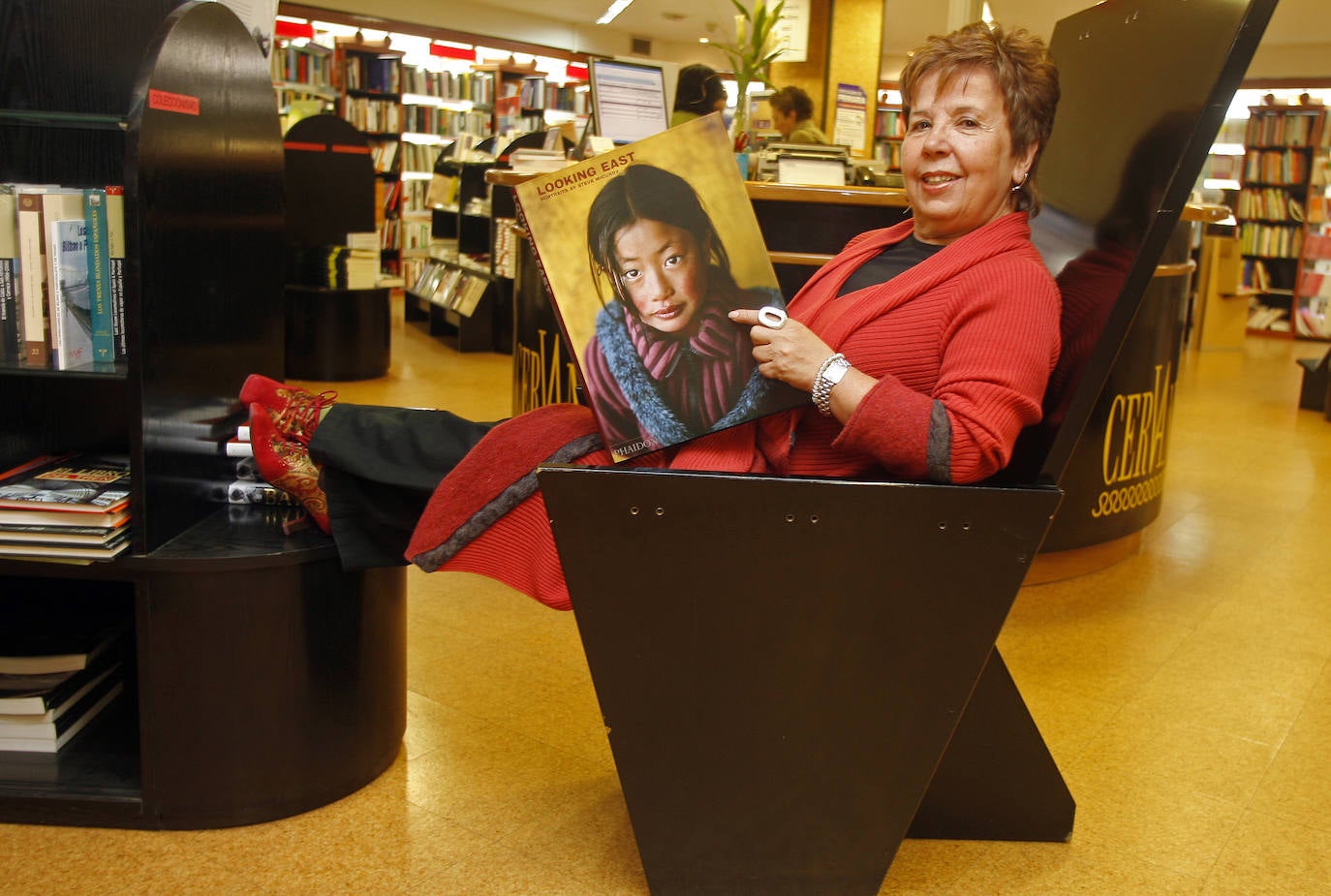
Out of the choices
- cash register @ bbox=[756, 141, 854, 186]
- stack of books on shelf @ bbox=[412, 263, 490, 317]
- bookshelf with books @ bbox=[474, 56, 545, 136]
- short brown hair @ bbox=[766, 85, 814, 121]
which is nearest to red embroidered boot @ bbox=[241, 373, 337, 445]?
cash register @ bbox=[756, 141, 854, 186]

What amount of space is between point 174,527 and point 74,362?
0.30 metres

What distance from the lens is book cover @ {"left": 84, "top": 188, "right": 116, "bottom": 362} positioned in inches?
67.0

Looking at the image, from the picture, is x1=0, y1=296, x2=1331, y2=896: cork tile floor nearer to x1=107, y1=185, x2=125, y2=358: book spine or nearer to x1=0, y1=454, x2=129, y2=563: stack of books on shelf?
x1=0, y1=454, x2=129, y2=563: stack of books on shelf

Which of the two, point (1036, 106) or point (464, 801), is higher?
point (1036, 106)

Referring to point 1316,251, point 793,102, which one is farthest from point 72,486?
point 1316,251

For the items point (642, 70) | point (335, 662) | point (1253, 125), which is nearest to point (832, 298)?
point (335, 662)

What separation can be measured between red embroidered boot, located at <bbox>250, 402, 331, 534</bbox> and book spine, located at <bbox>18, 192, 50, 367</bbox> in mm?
326

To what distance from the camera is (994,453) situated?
139 cm

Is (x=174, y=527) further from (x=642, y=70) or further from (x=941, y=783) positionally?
(x=642, y=70)

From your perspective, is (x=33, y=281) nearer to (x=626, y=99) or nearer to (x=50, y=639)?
(x=50, y=639)

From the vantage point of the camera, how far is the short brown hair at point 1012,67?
5.16 feet

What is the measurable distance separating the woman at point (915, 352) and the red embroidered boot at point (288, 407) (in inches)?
4.3

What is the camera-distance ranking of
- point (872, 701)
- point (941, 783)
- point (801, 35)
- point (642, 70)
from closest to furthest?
point (872, 701), point (941, 783), point (642, 70), point (801, 35)

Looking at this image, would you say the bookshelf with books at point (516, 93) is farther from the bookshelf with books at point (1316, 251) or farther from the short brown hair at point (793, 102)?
the bookshelf with books at point (1316, 251)
